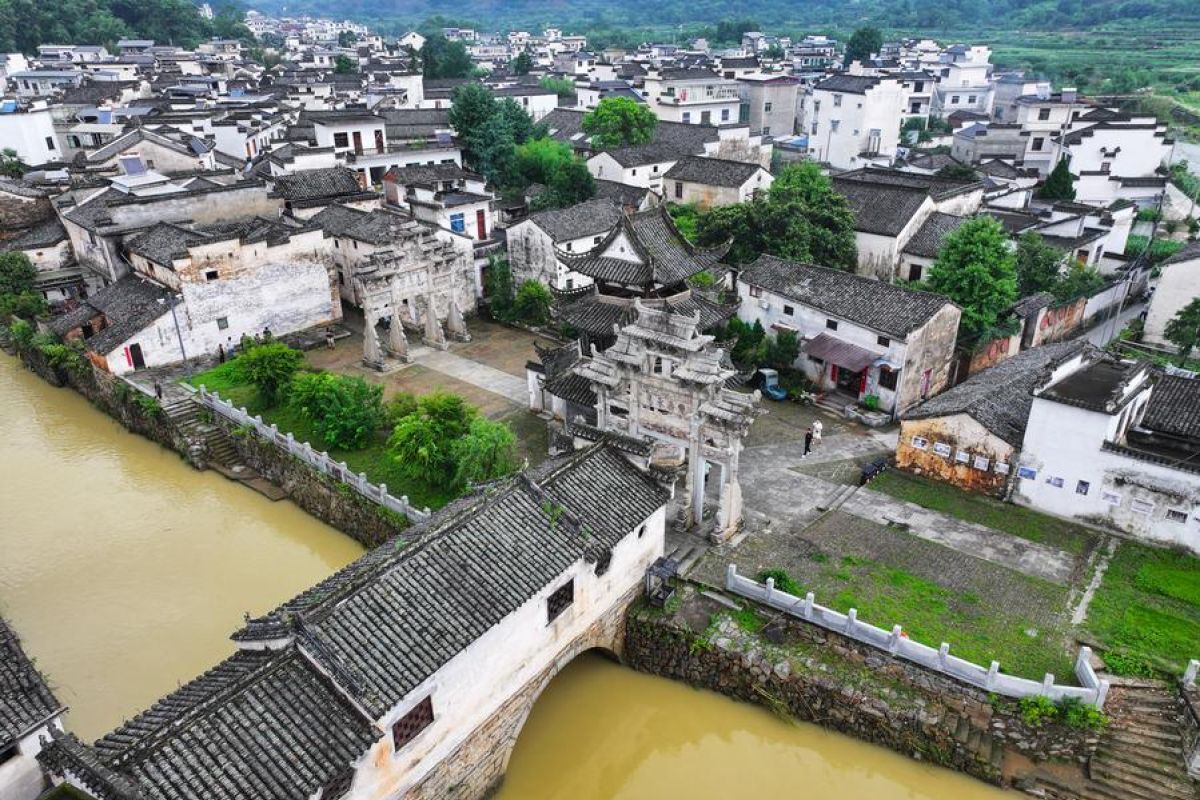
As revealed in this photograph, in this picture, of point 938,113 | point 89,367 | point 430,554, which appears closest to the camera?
point 430,554

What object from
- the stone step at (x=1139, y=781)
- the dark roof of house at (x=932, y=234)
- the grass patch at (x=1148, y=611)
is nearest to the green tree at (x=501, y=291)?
the dark roof of house at (x=932, y=234)

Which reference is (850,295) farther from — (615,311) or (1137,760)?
(1137,760)

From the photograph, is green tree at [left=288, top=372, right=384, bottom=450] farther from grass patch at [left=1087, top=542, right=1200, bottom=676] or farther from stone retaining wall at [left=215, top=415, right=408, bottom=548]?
grass patch at [left=1087, top=542, right=1200, bottom=676]

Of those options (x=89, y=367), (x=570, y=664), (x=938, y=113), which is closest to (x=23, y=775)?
(x=570, y=664)

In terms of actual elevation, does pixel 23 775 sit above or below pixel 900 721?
above

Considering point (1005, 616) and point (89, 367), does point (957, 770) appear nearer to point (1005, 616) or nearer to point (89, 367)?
point (1005, 616)

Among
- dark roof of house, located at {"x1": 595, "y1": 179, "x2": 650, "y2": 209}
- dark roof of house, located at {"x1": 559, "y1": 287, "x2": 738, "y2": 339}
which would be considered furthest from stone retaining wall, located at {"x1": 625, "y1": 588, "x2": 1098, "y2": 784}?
dark roof of house, located at {"x1": 595, "y1": 179, "x2": 650, "y2": 209}

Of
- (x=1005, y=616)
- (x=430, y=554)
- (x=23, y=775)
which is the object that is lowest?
(x=1005, y=616)
